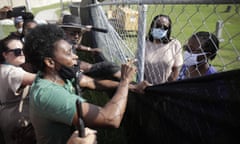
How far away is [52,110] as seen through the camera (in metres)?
1.61

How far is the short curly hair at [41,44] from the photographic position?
1807mm

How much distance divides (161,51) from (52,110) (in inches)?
54.6

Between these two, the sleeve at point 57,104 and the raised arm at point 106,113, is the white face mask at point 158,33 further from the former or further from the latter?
the sleeve at point 57,104

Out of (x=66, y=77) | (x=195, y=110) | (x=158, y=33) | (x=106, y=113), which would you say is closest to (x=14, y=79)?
(x=66, y=77)

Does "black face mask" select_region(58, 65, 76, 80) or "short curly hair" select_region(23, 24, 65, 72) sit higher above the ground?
"short curly hair" select_region(23, 24, 65, 72)

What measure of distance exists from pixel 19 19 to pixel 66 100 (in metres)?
3.47

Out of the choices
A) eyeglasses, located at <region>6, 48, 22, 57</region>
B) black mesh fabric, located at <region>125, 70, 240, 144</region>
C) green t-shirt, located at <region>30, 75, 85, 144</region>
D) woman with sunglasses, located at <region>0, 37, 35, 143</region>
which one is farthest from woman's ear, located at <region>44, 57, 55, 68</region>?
eyeglasses, located at <region>6, 48, 22, 57</region>

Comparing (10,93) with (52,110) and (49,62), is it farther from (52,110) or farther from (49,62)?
(52,110)

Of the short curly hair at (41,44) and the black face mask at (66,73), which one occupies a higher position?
the short curly hair at (41,44)

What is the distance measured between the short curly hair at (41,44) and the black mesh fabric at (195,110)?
73cm

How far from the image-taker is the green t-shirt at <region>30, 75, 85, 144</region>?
1.60m

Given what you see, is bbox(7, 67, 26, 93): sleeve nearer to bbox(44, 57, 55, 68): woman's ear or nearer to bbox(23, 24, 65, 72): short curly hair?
bbox(23, 24, 65, 72): short curly hair

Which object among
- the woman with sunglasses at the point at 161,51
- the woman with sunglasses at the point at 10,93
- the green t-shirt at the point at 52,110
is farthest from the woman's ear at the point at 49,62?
the woman with sunglasses at the point at 161,51

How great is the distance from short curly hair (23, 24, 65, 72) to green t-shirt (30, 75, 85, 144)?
14cm
